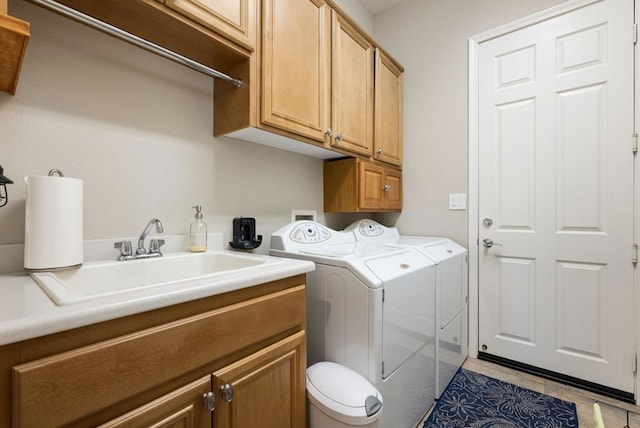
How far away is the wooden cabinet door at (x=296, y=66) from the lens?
1.34 meters

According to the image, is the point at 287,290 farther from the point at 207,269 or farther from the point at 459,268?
the point at 459,268

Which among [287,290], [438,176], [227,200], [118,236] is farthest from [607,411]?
[118,236]

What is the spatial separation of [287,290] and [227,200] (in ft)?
2.53

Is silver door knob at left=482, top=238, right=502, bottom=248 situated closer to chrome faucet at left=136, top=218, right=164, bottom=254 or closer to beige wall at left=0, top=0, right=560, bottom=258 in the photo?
beige wall at left=0, top=0, right=560, bottom=258

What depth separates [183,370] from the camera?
2.34 ft

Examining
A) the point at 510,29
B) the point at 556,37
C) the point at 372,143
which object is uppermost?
the point at 510,29

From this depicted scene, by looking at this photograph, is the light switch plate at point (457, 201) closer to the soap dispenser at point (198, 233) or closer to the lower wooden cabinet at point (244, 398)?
the lower wooden cabinet at point (244, 398)

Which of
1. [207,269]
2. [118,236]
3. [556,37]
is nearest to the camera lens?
[118,236]

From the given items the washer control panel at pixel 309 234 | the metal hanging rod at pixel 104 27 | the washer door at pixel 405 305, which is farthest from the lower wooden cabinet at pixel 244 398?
the metal hanging rod at pixel 104 27

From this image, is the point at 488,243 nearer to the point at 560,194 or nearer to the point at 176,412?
the point at 560,194

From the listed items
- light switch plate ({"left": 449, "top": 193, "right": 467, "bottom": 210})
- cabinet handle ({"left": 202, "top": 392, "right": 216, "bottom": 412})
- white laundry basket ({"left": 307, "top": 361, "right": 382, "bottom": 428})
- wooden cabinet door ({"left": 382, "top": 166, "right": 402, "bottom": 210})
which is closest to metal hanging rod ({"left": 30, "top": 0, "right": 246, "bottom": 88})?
cabinet handle ({"left": 202, "top": 392, "right": 216, "bottom": 412})

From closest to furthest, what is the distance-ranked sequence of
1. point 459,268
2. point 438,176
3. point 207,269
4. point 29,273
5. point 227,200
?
point 29,273, point 207,269, point 227,200, point 459,268, point 438,176

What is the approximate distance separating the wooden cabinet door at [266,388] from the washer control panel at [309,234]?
702mm

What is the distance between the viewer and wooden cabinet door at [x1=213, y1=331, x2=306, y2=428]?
81 centimetres
